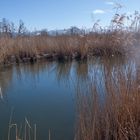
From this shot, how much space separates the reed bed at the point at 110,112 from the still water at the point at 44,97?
0.19 metres

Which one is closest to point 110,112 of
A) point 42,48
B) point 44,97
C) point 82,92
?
point 82,92

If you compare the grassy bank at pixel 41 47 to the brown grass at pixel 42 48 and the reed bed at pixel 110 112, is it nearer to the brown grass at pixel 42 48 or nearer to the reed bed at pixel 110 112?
the brown grass at pixel 42 48

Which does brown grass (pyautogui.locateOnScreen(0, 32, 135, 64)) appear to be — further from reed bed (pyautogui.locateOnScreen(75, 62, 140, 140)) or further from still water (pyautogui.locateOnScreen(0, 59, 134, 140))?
reed bed (pyautogui.locateOnScreen(75, 62, 140, 140))

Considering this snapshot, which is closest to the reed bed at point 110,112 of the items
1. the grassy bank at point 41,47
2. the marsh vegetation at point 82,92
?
the marsh vegetation at point 82,92

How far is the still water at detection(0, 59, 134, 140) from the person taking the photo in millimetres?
3564

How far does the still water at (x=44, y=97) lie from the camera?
356 cm

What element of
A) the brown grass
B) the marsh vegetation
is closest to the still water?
the marsh vegetation

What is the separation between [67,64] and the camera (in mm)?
9430

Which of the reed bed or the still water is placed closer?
the reed bed

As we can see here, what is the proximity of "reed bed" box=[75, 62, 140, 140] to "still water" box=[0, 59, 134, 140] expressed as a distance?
19 cm

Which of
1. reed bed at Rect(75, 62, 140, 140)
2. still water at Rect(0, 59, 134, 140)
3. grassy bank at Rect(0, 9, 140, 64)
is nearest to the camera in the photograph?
reed bed at Rect(75, 62, 140, 140)

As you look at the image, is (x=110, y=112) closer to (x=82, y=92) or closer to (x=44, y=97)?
(x=82, y=92)

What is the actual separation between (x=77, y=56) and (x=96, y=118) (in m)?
7.71

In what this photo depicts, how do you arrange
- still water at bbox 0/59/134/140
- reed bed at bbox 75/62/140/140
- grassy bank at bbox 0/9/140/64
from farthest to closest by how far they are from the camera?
grassy bank at bbox 0/9/140/64, still water at bbox 0/59/134/140, reed bed at bbox 75/62/140/140
